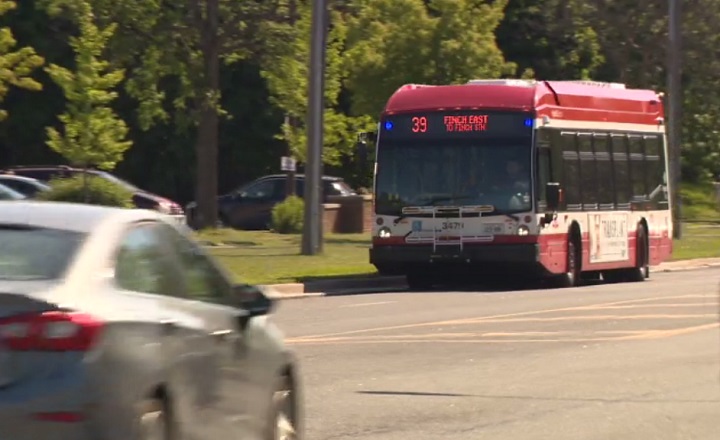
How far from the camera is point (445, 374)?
14266 millimetres

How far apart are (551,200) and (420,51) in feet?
57.7

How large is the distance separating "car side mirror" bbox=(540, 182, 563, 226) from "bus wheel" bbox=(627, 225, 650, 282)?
4.47m

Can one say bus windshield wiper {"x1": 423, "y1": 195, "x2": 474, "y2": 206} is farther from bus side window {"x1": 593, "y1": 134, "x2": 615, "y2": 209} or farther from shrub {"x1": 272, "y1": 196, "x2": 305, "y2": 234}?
shrub {"x1": 272, "y1": 196, "x2": 305, "y2": 234}

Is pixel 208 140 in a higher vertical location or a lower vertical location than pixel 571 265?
higher

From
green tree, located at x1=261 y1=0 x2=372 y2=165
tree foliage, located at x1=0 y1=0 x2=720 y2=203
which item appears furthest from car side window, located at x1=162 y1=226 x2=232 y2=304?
green tree, located at x1=261 y1=0 x2=372 y2=165

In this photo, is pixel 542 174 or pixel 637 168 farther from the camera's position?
pixel 637 168

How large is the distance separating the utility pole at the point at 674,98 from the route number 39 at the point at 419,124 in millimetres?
17524

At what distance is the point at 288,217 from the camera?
144ft

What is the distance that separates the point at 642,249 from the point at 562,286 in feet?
10.9

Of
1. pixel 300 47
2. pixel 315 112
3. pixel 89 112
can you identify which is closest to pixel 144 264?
pixel 315 112

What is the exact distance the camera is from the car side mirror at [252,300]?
870 centimetres

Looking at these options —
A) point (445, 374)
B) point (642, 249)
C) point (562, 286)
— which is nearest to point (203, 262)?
point (445, 374)

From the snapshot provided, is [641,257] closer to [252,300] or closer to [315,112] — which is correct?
[315,112]

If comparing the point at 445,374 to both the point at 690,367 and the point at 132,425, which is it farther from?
the point at 132,425
